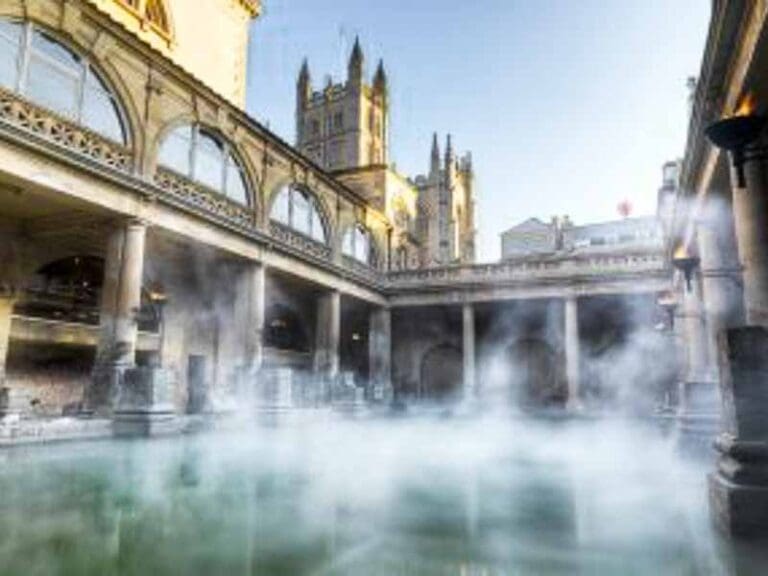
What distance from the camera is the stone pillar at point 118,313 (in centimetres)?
1222

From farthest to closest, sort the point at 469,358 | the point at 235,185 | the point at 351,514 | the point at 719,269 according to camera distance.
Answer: the point at 469,358 → the point at 235,185 → the point at 719,269 → the point at 351,514

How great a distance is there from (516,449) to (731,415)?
5795 millimetres

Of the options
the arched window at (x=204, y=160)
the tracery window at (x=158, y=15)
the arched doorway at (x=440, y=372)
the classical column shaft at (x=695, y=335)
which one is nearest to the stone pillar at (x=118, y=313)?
the arched window at (x=204, y=160)

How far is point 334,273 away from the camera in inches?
894

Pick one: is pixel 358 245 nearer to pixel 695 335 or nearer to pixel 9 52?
pixel 695 335

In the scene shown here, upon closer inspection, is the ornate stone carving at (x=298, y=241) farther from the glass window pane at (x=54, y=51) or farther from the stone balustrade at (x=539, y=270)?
the glass window pane at (x=54, y=51)

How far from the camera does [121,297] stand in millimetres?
13062

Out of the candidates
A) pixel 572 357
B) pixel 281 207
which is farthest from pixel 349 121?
pixel 572 357

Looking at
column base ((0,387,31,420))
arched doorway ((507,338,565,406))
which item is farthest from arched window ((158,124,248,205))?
arched doorway ((507,338,565,406))

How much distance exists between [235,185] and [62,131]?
6314mm

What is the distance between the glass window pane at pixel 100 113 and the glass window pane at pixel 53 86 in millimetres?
283

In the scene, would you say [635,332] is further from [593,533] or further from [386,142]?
[386,142]

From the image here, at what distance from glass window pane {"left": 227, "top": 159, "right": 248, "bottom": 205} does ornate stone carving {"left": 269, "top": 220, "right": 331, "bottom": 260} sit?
1.43 m

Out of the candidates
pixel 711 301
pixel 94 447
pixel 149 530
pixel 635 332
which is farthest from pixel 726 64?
pixel 635 332
